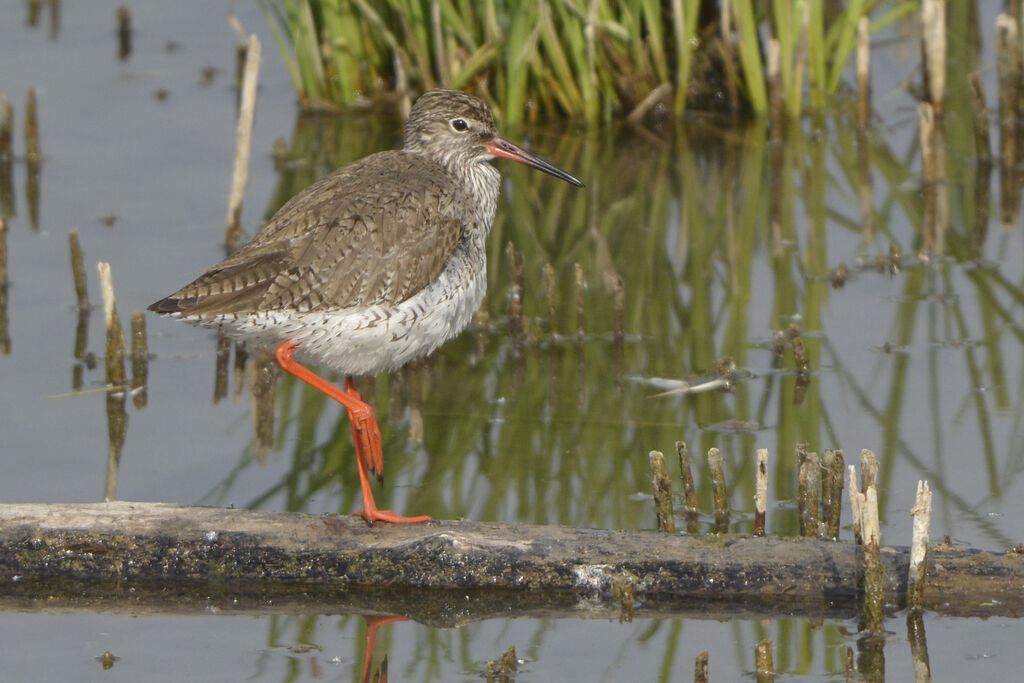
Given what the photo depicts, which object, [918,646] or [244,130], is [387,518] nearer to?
[918,646]

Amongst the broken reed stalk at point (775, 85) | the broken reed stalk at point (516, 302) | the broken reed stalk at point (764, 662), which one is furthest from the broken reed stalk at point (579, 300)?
the broken reed stalk at point (775, 85)

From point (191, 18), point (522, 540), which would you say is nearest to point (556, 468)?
point (522, 540)

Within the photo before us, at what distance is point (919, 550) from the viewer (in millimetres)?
5746

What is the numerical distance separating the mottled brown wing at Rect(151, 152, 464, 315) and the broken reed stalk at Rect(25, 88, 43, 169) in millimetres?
5496

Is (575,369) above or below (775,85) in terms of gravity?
below

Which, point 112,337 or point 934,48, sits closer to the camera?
point 112,337

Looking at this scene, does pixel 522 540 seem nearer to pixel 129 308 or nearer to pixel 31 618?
pixel 31 618

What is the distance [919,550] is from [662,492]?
109 centimetres

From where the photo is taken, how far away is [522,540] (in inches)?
244

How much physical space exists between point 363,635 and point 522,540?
0.72 m

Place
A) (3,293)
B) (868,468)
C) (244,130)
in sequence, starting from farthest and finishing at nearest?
(244,130) → (3,293) → (868,468)

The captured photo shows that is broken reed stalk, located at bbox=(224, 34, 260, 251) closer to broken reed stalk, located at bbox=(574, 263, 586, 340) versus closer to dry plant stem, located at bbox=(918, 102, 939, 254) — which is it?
broken reed stalk, located at bbox=(574, 263, 586, 340)

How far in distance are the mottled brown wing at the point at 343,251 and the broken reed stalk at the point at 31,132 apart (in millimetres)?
5496

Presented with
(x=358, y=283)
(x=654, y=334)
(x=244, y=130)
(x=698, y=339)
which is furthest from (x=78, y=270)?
(x=698, y=339)
